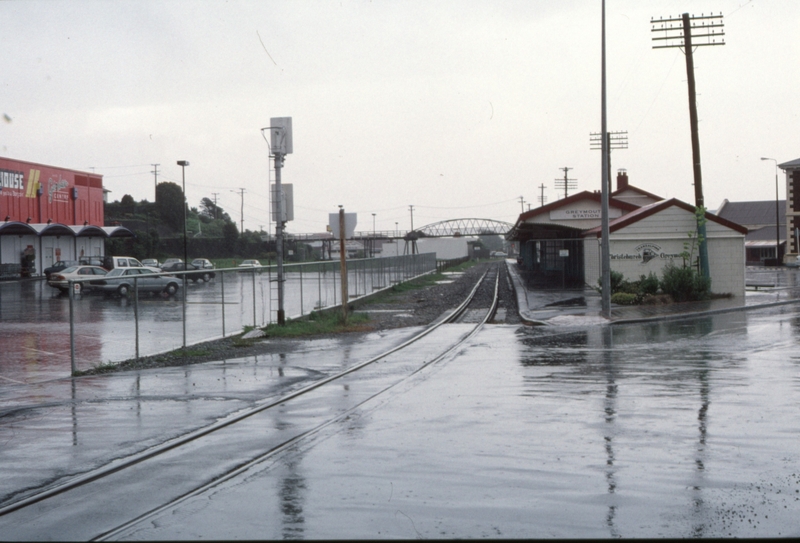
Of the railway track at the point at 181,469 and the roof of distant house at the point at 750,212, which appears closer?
the railway track at the point at 181,469

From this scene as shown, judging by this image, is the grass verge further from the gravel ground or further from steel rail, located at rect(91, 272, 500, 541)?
steel rail, located at rect(91, 272, 500, 541)

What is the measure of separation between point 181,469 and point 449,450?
2.43 m

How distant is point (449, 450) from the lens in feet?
26.2

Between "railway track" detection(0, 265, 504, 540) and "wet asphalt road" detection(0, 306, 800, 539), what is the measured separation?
3 centimetres

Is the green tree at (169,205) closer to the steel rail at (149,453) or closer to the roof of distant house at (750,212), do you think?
the roof of distant house at (750,212)

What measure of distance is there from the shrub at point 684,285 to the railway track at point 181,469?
19.7 m

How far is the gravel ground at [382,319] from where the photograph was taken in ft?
52.3

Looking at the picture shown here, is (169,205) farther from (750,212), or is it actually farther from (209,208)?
(750,212)

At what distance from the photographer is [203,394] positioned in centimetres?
1170

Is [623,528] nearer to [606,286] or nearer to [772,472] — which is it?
[772,472]

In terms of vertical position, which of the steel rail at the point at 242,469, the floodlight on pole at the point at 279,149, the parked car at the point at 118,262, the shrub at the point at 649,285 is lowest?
the steel rail at the point at 242,469

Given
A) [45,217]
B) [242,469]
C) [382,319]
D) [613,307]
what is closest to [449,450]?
[242,469]

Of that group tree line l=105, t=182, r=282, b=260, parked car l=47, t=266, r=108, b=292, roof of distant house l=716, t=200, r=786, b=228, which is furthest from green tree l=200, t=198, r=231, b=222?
parked car l=47, t=266, r=108, b=292

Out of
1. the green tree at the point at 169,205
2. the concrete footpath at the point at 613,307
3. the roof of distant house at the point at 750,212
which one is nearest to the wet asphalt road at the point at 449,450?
the concrete footpath at the point at 613,307
